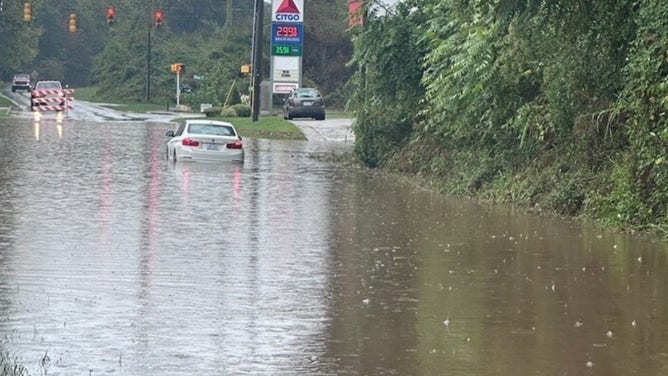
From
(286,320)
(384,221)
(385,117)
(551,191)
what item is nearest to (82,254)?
(286,320)

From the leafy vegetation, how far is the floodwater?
85 centimetres

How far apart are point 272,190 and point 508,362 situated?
1687 centimetres

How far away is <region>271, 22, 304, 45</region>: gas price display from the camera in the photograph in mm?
66625

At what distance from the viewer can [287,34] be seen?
67.1 m

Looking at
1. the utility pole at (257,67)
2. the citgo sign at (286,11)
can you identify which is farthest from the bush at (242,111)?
→ the utility pole at (257,67)

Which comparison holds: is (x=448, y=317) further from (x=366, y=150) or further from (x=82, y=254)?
(x=366, y=150)

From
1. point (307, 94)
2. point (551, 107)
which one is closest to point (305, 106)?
point (307, 94)

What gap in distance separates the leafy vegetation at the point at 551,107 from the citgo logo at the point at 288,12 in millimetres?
33477

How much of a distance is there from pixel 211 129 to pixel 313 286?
20.9m

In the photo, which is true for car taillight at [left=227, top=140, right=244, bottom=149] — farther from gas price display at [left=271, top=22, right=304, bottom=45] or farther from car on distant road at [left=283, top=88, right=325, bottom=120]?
gas price display at [left=271, top=22, right=304, bottom=45]

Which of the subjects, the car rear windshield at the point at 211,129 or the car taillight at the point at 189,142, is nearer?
the car taillight at the point at 189,142

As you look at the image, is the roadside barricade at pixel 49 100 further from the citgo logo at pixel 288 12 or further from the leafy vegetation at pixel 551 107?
the leafy vegetation at pixel 551 107

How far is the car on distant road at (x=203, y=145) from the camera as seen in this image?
34625 mm

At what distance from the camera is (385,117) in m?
34.2
